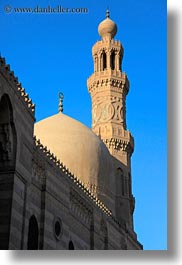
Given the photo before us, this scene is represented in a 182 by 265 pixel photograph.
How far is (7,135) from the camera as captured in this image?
9391 millimetres

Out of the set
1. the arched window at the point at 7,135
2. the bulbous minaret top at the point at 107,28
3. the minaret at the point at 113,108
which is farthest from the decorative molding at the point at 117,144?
the arched window at the point at 7,135

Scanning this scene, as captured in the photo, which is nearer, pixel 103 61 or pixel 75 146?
pixel 75 146

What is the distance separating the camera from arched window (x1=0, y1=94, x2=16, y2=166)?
935cm

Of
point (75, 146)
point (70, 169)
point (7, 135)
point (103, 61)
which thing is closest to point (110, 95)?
point (103, 61)

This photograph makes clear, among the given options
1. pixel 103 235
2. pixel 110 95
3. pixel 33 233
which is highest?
pixel 110 95

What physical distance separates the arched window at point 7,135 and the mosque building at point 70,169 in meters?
0.02

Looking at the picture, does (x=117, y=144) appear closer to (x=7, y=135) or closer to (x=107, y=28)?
(x=107, y=28)

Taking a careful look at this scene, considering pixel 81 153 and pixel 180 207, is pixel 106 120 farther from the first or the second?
pixel 180 207

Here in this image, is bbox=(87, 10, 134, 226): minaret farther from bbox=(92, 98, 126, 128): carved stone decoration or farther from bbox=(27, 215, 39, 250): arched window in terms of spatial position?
bbox=(27, 215, 39, 250): arched window

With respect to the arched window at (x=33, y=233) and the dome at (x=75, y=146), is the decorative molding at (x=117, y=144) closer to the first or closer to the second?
the dome at (x=75, y=146)

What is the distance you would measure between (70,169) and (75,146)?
3.05 ft

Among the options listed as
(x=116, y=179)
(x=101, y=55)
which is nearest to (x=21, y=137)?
(x=116, y=179)

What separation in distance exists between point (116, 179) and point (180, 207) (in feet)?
49.6

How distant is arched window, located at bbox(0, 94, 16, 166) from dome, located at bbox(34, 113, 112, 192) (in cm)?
840
